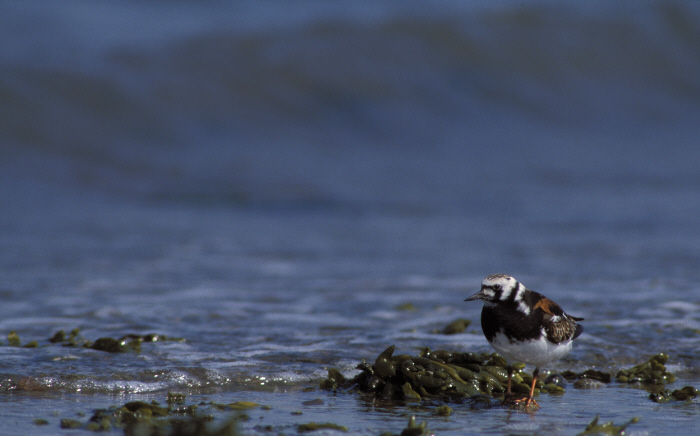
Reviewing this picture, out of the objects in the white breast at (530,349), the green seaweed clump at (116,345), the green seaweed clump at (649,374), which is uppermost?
the green seaweed clump at (116,345)

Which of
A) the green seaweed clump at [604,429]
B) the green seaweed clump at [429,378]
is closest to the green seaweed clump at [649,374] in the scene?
the green seaweed clump at [429,378]

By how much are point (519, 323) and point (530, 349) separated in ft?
0.47

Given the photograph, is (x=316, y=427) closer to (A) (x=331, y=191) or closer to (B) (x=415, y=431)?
(B) (x=415, y=431)

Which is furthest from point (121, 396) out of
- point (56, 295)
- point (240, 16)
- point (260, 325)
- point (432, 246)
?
point (240, 16)

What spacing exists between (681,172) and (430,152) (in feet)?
15.5

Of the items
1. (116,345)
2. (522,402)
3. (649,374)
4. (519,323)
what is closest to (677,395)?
(649,374)

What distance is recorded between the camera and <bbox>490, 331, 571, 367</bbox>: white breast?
12.9 feet

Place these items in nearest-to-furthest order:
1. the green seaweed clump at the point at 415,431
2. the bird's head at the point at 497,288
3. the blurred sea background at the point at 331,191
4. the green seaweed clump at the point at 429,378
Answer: the green seaweed clump at the point at 415,431, the bird's head at the point at 497,288, the green seaweed clump at the point at 429,378, the blurred sea background at the point at 331,191

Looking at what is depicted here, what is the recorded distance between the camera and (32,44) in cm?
1570

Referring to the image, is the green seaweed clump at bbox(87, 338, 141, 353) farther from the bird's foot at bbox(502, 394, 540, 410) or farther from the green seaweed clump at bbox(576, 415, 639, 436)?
the green seaweed clump at bbox(576, 415, 639, 436)

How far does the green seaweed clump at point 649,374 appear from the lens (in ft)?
14.9

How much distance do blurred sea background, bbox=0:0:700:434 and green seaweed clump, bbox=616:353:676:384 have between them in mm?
192

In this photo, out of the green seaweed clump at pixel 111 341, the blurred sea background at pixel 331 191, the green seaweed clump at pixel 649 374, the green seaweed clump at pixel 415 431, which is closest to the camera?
the green seaweed clump at pixel 415 431

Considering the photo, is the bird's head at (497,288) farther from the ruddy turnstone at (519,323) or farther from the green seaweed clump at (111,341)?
the green seaweed clump at (111,341)
